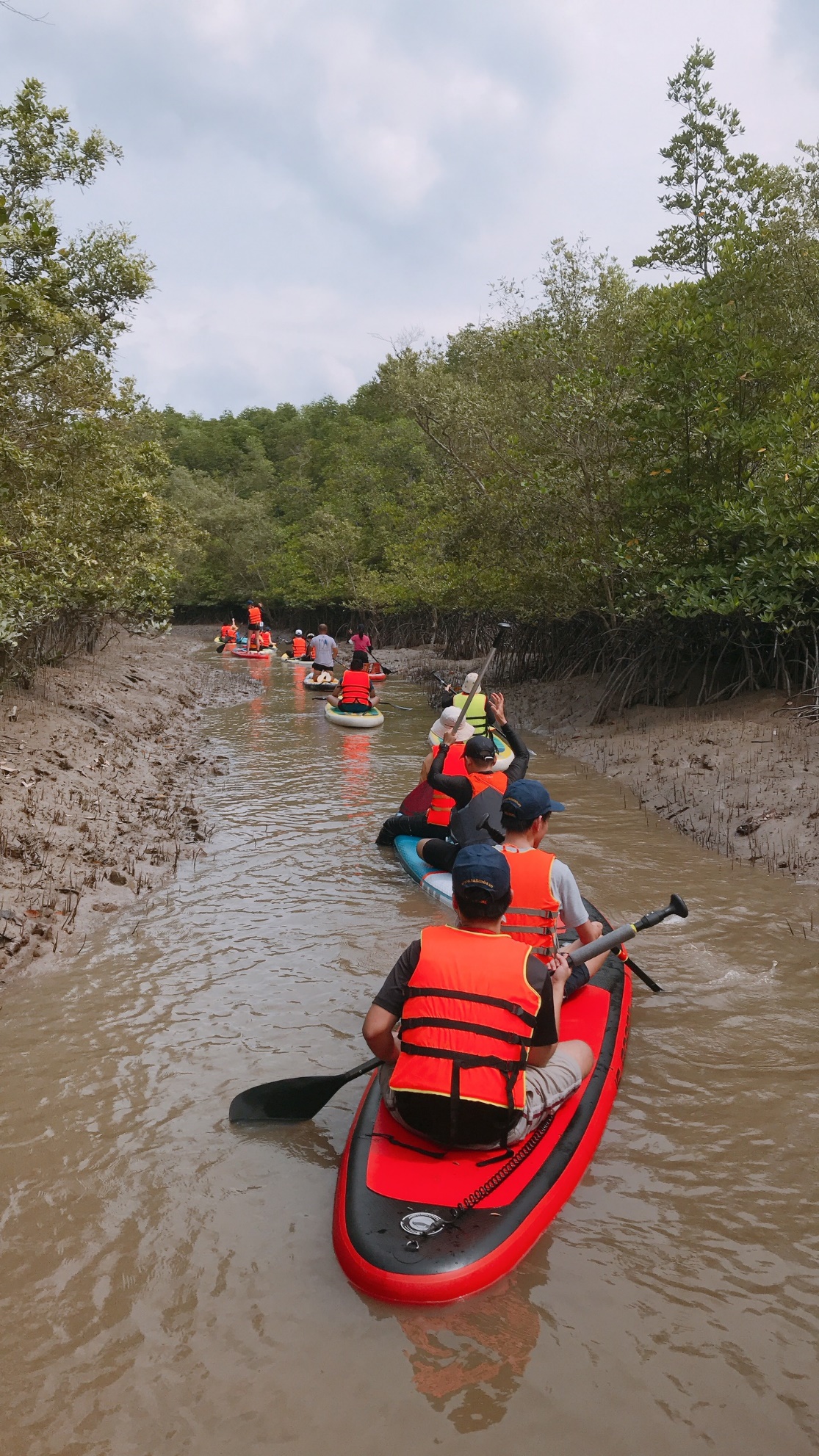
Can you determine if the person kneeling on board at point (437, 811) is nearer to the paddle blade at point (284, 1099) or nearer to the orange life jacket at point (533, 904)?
the orange life jacket at point (533, 904)

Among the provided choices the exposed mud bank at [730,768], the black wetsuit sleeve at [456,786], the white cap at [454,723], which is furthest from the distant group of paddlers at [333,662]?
the black wetsuit sleeve at [456,786]

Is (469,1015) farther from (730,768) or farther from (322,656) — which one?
(322,656)

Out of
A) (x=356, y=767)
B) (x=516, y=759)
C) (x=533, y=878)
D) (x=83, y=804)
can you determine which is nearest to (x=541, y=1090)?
(x=533, y=878)

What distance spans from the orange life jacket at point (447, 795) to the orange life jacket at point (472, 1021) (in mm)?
4040

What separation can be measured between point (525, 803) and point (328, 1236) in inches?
81.6

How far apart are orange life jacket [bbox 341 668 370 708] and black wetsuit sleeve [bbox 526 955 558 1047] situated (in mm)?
13401

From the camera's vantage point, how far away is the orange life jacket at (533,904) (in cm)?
449

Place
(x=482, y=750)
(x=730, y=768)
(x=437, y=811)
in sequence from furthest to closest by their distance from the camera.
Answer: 1. (x=730, y=768)
2. (x=437, y=811)
3. (x=482, y=750)

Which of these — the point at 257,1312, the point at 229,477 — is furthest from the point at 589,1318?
the point at 229,477

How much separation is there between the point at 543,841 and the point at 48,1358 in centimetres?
694

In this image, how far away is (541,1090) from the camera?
384 centimetres

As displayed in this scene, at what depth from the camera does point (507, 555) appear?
1898 centimetres

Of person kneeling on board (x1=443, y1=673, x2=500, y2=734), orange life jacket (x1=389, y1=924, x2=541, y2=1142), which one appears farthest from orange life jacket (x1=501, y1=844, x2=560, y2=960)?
person kneeling on board (x1=443, y1=673, x2=500, y2=734)

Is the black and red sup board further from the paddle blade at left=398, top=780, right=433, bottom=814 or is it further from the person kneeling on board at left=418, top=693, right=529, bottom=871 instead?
the paddle blade at left=398, top=780, right=433, bottom=814
